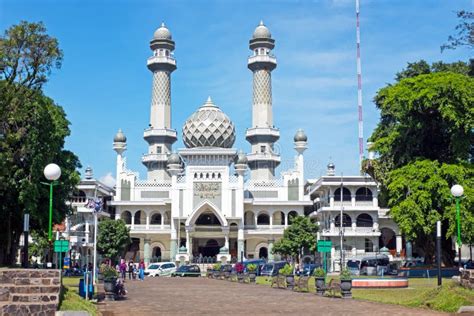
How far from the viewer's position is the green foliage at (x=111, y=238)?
66562 millimetres

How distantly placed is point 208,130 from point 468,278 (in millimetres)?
59390

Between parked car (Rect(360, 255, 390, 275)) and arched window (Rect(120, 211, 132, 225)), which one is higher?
arched window (Rect(120, 211, 132, 225))

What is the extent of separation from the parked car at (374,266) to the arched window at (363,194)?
65.1ft

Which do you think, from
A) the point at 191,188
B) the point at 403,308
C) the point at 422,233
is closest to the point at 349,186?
the point at 191,188

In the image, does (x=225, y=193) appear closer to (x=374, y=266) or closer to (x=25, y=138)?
(x=374, y=266)

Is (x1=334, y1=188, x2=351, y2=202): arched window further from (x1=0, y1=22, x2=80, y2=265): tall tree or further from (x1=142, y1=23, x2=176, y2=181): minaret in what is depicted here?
(x1=0, y1=22, x2=80, y2=265): tall tree

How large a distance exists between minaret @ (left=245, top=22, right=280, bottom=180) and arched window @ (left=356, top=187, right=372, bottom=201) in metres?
14.2

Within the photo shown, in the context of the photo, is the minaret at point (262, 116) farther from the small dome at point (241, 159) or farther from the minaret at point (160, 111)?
the minaret at point (160, 111)

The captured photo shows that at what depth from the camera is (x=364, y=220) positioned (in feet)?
236

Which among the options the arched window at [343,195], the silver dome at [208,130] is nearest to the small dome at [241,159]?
the silver dome at [208,130]

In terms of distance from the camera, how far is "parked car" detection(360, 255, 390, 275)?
151ft

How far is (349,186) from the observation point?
70250 millimetres

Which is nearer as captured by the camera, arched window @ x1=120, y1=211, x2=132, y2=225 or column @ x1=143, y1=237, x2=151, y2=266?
column @ x1=143, y1=237, x2=151, y2=266

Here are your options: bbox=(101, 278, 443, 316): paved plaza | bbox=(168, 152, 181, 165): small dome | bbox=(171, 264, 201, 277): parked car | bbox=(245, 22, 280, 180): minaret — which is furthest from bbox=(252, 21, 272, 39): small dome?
bbox=(101, 278, 443, 316): paved plaza
